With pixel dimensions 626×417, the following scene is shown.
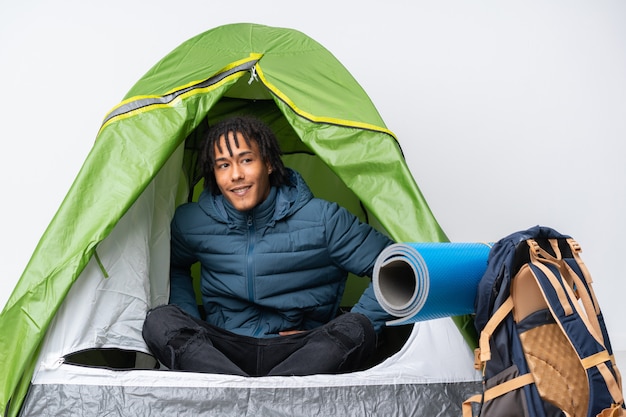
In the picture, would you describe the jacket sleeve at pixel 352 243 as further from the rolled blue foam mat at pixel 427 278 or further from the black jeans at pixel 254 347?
the rolled blue foam mat at pixel 427 278

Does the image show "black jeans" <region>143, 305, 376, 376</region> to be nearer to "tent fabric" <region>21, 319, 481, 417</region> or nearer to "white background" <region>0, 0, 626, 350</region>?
"tent fabric" <region>21, 319, 481, 417</region>

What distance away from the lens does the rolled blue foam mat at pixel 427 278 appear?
155 centimetres

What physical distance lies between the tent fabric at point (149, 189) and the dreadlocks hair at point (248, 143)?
14 centimetres

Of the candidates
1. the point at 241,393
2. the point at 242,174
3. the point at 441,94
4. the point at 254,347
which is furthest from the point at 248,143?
the point at 441,94

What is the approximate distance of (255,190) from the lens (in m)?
2.18

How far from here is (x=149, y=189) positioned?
224cm

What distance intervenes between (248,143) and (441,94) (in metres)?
1.28

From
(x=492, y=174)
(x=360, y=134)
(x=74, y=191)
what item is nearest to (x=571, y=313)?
(x=360, y=134)

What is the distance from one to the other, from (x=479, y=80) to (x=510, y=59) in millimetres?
151

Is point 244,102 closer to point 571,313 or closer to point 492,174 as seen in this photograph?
point 492,174

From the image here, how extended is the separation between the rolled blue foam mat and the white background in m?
1.65

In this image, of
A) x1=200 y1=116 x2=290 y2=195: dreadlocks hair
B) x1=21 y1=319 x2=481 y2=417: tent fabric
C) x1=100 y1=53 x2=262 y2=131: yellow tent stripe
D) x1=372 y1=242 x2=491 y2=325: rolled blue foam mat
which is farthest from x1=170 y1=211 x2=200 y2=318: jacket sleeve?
x1=372 y1=242 x2=491 y2=325: rolled blue foam mat

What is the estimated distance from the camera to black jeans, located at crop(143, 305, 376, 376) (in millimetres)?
1888

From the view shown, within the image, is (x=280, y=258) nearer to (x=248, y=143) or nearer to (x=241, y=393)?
(x=248, y=143)
